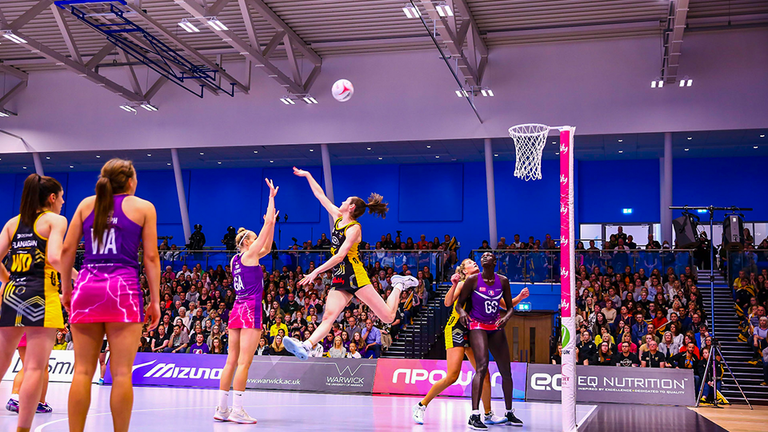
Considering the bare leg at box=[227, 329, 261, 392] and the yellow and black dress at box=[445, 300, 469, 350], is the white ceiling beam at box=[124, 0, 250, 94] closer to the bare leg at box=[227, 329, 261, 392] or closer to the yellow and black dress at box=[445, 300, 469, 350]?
the bare leg at box=[227, 329, 261, 392]

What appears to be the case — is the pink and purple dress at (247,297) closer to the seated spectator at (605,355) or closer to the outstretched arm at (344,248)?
the outstretched arm at (344,248)

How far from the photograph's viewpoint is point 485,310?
8.59 meters

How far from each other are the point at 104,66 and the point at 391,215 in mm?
13334

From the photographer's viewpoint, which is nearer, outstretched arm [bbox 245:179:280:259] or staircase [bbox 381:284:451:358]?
outstretched arm [bbox 245:179:280:259]

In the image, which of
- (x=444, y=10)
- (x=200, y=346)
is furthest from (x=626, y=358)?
(x=200, y=346)

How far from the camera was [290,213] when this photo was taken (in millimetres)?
30984

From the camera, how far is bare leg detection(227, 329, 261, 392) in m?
8.24

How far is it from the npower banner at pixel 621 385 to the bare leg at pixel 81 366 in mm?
9873

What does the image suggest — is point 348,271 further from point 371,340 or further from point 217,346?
point 217,346

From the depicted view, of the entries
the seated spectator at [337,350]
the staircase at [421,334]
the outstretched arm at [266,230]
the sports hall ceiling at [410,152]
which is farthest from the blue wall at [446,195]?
the outstretched arm at [266,230]

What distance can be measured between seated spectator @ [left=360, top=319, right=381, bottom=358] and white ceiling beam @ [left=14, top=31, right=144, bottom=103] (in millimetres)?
12191

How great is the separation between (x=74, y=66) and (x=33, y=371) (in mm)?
18363

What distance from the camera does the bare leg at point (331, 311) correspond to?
7414 millimetres

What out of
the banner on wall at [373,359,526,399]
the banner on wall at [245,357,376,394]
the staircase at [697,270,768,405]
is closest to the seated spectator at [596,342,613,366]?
the staircase at [697,270,768,405]
